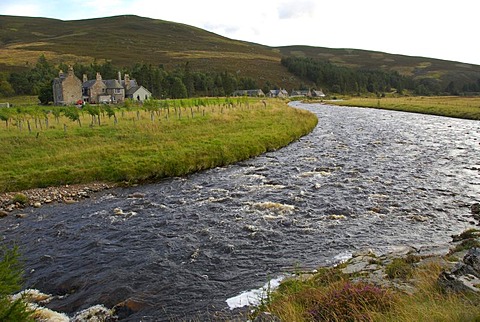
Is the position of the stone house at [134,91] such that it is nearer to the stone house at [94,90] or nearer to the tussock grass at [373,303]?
the stone house at [94,90]

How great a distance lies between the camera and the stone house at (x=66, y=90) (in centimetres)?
9118

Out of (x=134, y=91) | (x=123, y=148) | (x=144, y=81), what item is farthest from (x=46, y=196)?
(x=144, y=81)

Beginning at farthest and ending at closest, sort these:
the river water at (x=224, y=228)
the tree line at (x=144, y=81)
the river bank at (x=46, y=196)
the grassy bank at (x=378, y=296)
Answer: the tree line at (x=144, y=81) → the river bank at (x=46, y=196) → the river water at (x=224, y=228) → the grassy bank at (x=378, y=296)

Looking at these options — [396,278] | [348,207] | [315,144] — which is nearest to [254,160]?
[315,144]

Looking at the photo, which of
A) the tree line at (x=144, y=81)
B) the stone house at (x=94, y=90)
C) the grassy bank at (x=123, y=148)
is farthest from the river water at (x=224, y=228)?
the tree line at (x=144, y=81)

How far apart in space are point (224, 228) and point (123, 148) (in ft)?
59.5

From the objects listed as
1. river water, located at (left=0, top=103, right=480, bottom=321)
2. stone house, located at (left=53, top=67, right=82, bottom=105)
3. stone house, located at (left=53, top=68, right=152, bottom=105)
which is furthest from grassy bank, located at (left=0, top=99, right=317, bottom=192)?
stone house, located at (left=53, top=68, right=152, bottom=105)

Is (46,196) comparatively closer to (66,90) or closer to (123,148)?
(123,148)

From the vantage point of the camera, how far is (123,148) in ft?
105

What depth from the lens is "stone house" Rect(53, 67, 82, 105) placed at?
299 ft

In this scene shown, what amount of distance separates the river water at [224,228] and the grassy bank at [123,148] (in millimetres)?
2658

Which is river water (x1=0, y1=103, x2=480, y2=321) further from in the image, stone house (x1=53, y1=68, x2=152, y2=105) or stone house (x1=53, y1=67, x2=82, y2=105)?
stone house (x1=53, y1=67, x2=82, y2=105)

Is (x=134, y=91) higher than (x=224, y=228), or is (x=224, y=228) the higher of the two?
(x=134, y=91)

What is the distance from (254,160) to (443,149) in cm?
1840
